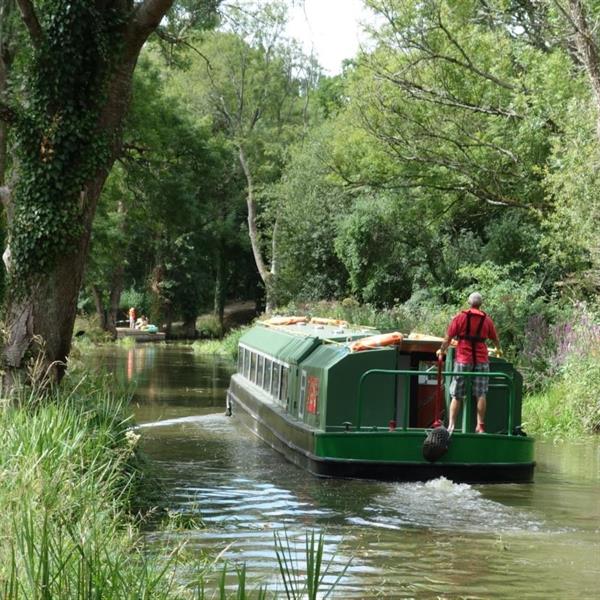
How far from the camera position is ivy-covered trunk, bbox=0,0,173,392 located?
11672 mm

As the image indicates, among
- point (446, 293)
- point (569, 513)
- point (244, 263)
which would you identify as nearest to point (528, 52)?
point (446, 293)

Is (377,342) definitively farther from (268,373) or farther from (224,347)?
(224,347)

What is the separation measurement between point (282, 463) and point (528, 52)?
15.0 meters

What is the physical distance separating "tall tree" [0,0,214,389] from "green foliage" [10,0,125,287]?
11 millimetres

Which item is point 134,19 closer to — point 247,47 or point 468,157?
point 468,157

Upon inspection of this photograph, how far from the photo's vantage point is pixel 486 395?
13516 mm

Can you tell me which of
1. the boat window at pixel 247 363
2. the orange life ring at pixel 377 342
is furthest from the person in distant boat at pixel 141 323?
the orange life ring at pixel 377 342

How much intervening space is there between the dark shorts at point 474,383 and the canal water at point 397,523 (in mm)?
1173

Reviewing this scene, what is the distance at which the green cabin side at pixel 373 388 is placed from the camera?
43.2ft

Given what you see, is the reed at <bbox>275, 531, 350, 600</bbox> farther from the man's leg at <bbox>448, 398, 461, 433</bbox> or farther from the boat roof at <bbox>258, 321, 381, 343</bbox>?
the boat roof at <bbox>258, 321, 381, 343</bbox>

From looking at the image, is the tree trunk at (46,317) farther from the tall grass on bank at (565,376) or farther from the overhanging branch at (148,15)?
the tall grass on bank at (565,376)

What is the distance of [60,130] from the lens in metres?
11.8

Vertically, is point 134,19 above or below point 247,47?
below

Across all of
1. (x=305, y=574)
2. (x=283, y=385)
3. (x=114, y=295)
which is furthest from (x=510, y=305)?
(x=114, y=295)
